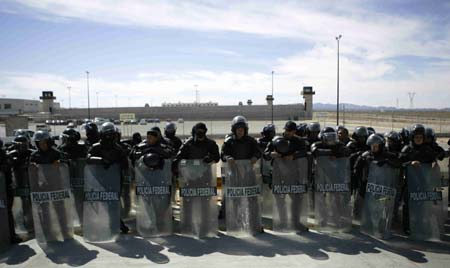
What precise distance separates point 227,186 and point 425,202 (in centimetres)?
347

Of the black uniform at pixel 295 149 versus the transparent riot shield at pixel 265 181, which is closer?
the black uniform at pixel 295 149

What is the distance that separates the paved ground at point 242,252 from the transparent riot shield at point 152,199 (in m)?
0.23

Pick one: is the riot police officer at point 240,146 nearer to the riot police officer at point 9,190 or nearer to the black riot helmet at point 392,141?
the black riot helmet at point 392,141

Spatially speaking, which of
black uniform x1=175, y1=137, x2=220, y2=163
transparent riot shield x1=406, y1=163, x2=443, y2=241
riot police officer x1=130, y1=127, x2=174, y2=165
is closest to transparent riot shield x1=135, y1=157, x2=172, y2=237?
riot police officer x1=130, y1=127, x2=174, y2=165

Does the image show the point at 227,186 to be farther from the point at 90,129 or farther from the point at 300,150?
the point at 90,129

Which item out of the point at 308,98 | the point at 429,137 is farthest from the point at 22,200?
the point at 308,98

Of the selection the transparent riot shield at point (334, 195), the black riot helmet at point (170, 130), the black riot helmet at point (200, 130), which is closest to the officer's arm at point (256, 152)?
the black riot helmet at point (200, 130)

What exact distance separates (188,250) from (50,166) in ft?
9.29

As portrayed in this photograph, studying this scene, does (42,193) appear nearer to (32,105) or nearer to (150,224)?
(150,224)

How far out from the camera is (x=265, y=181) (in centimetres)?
779

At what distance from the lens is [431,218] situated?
6520mm

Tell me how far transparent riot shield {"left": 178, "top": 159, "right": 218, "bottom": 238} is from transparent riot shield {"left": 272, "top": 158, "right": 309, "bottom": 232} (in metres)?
1.19

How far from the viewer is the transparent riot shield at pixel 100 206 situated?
6648 millimetres

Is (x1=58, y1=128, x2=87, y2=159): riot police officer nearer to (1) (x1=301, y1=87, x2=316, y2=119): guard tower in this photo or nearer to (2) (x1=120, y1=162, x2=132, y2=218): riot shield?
(2) (x1=120, y1=162, x2=132, y2=218): riot shield
